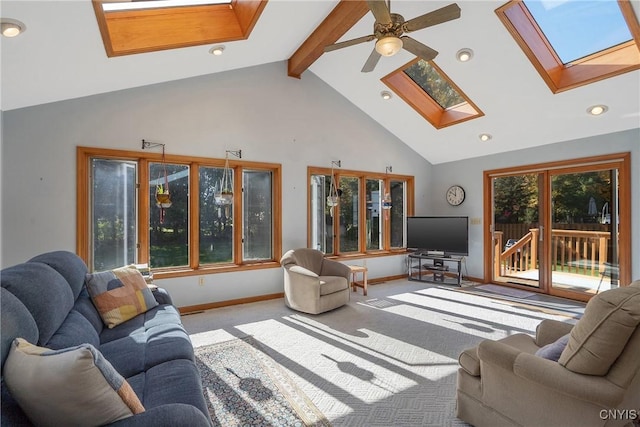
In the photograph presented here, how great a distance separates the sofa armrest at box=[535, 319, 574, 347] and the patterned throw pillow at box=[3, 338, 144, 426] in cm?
254

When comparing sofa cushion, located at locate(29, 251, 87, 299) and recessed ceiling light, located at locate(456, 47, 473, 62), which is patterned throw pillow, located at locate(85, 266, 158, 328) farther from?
recessed ceiling light, located at locate(456, 47, 473, 62)

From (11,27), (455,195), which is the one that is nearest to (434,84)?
(455,195)

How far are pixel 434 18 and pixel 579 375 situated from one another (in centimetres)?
246

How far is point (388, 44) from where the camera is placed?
98.0 inches

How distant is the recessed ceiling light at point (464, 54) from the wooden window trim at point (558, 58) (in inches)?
19.5

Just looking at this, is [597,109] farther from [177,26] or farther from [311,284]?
[177,26]

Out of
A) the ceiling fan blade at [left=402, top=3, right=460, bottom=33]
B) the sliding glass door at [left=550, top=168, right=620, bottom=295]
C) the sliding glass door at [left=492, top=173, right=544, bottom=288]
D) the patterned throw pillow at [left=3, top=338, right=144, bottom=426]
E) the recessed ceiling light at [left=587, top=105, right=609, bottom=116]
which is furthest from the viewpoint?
the sliding glass door at [left=492, top=173, right=544, bottom=288]

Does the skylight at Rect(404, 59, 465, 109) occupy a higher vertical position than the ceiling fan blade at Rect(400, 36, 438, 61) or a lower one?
higher

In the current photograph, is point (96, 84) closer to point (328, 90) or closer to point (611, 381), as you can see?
point (328, 90)

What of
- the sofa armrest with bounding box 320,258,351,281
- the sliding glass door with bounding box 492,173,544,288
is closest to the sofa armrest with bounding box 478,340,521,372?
the sofa armrest with bounding box 320,258,351,281

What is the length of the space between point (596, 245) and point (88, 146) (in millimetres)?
6937

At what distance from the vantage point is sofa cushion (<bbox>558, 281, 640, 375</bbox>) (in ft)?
4.70

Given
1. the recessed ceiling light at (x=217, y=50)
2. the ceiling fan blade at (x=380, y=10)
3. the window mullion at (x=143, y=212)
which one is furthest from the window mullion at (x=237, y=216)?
the ceiling fan blade at (x=380, y=10)

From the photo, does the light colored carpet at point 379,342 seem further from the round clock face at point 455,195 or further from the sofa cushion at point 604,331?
the round clock face at point 455,195
